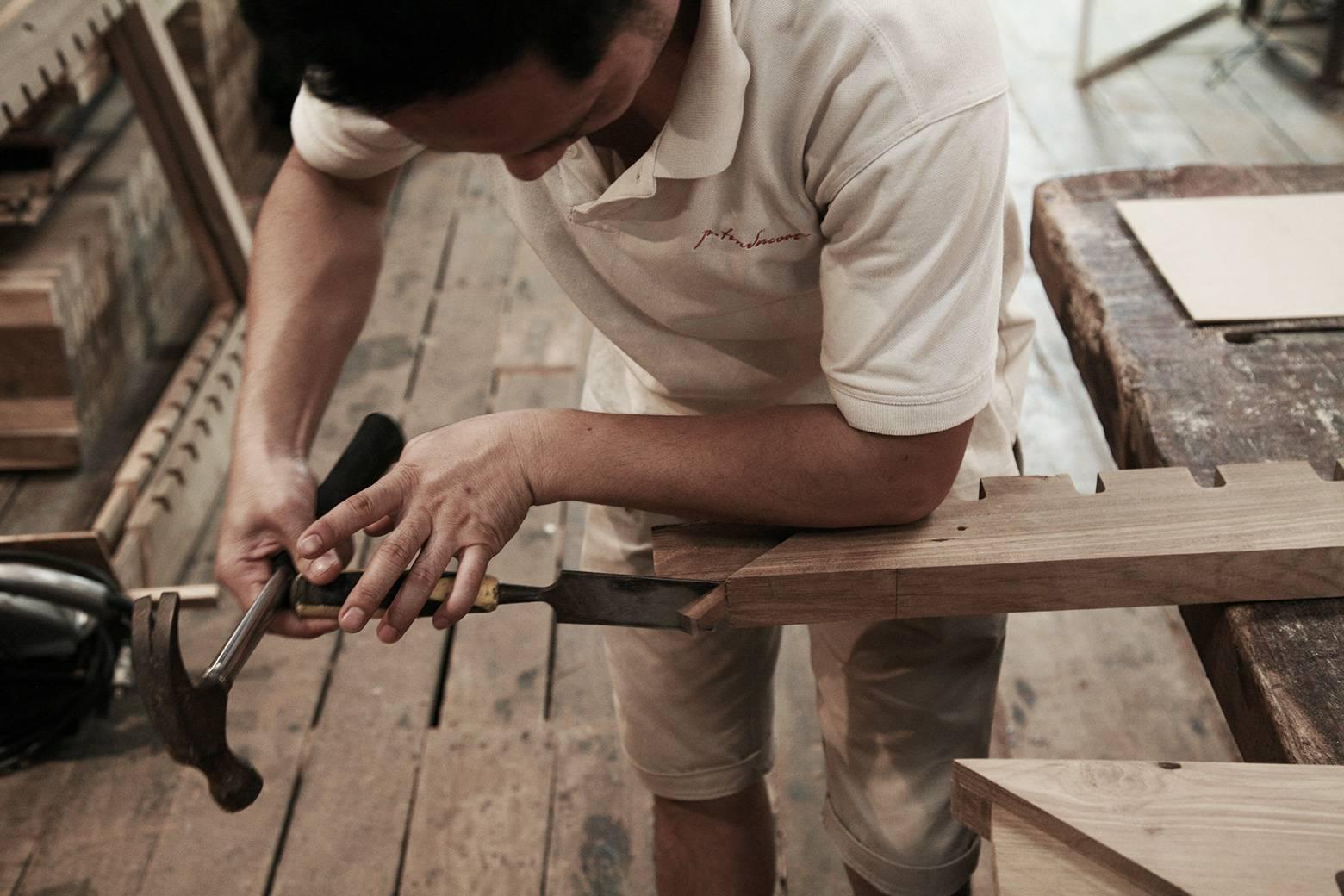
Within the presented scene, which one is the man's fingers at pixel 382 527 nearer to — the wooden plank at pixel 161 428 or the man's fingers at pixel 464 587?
the man's fingers at pixel 464 587

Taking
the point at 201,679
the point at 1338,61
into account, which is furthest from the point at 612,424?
the point at 1338,61

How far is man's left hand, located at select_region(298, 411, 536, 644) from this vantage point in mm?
936

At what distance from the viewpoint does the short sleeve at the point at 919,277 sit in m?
0.83

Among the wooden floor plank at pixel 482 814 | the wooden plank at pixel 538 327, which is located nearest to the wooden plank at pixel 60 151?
the wooden plank at pixel 538 327

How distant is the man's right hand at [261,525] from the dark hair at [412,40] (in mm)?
479

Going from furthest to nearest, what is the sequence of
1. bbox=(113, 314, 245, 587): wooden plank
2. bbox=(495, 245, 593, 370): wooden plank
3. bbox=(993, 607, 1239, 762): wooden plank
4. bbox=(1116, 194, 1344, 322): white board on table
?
bbox=(495, 245, 593, 370): wooden plank → bbox=(113, 314, 245, 587): wooden plank → bbox=(993, 607, 1239, 762): wooden plank → bbox=(1116, 194, 1344, 322): white board on table

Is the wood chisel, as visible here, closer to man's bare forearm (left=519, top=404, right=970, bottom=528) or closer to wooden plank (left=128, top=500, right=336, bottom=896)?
man's bare forearm (left=519, top=404, right=970, bottom=528)

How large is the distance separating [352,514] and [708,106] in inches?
16.0

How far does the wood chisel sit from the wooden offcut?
25 cm

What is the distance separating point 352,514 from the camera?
972 millimetres

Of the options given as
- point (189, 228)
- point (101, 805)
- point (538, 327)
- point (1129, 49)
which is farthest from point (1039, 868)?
point (1129, 49)

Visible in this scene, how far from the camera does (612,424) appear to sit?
1004mm

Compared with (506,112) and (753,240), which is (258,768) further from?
(506,112)

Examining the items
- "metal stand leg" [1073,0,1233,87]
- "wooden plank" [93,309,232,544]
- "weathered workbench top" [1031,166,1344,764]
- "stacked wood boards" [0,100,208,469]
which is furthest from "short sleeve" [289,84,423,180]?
"metal stand leg" [1073,0,1233,87]
